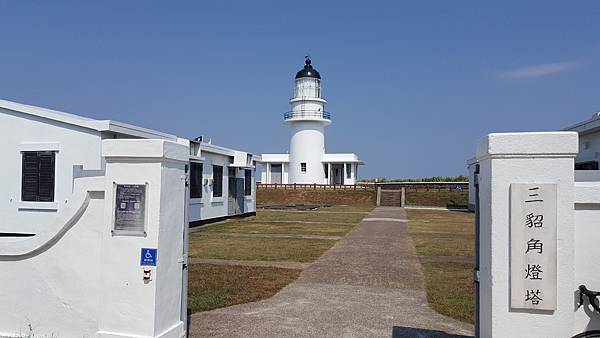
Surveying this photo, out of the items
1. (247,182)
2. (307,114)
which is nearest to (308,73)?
(307,114)

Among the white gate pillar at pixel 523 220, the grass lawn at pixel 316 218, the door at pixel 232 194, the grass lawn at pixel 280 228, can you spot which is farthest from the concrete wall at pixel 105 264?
the grass lawn at pixel 316 218

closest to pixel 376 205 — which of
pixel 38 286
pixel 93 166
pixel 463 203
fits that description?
pixel 463 203

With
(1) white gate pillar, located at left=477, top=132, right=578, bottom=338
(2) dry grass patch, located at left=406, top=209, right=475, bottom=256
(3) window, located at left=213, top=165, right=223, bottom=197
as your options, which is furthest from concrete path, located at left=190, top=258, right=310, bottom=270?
(3) window, located at left=213, top=165, right=223, bottom=197

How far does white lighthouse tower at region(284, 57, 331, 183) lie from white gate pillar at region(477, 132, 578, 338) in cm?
3511

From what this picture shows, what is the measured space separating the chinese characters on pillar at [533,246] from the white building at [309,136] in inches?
1371

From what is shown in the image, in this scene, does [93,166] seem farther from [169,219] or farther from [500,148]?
[500,148]

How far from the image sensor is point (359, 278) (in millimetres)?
8398

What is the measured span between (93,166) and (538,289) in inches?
438

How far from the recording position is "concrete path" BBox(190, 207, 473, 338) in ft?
17.4

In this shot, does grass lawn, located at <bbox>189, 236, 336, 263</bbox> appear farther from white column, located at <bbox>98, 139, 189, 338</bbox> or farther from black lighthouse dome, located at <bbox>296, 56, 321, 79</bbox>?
black lighthouse dome, located at <bbox>296, 56, 321, 79</bbox>

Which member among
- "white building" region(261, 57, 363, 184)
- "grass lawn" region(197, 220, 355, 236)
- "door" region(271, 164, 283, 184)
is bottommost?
"grass lawn" region(197, 220, 355, 236)

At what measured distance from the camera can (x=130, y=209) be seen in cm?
440

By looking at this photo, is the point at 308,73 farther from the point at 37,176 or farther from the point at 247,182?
the point at 37,176

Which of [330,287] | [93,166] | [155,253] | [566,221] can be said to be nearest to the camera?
[566,221]
